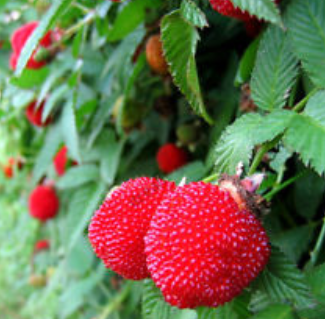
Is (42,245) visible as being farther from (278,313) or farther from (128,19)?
(278,313)

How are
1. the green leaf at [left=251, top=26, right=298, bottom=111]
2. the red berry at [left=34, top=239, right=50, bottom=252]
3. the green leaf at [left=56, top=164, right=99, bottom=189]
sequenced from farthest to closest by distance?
1. the red berry at [left=34, top=239, right=50, bottom=252]
2. the green leaf at [left=56, top=164, right=99, bottom=189]
3. the green leaf at [left=251, top=26, right=298, bottom=111]

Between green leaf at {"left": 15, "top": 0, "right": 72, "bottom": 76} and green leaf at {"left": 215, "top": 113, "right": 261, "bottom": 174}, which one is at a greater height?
green leaf at {"left": 15, "top": 0, "right": 72, "bottom": 76}

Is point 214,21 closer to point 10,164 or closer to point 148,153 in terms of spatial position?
point 148,153

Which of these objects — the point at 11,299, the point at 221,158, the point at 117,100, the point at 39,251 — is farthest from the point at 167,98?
the point at 11,299

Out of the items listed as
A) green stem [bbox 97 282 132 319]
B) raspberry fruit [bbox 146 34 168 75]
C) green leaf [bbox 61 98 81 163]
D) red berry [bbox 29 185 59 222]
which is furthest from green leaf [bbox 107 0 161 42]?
red berry [bbox 29 185 59 222]

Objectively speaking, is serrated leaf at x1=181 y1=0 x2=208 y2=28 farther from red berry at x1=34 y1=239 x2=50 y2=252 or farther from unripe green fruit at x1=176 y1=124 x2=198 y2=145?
red berry at x1=34 y1=239 x2=50 y2=252

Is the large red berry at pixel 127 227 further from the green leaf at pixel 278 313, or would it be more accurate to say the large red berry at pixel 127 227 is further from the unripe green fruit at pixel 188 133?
the unripe green fruit at pixel 188 133
